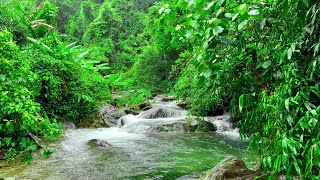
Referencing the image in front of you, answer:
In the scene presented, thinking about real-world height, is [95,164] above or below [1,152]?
below

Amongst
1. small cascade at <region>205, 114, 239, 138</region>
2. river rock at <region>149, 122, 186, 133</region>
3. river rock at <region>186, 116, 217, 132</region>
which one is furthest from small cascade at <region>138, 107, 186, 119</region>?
river rock at <region>186, 116, 217, 132</region>

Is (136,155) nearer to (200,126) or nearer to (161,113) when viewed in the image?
(200,126)

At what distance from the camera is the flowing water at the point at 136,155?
5.86 metres

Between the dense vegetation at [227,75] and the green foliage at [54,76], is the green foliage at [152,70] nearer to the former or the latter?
the green foliage at [54,76]

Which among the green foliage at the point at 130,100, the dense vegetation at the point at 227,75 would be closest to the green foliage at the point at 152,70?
the green foliage at the point at 130,100

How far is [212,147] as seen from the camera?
28.7 ft

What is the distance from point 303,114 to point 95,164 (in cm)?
554

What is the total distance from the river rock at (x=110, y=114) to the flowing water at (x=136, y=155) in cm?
90

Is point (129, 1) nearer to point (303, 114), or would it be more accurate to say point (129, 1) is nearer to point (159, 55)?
point (159, 55)

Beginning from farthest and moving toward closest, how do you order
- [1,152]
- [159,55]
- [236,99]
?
[159,55] → [1,152] → [236,99]

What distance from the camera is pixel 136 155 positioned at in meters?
7.71

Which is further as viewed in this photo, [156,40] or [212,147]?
[156,40]

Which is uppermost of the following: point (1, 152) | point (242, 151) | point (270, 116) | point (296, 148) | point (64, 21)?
point (64, 21)

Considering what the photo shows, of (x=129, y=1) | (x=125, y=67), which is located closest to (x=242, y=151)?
(x=125, y=67)
